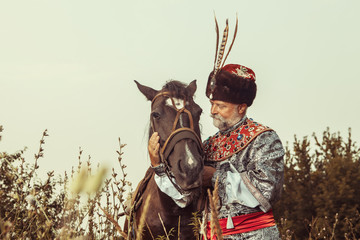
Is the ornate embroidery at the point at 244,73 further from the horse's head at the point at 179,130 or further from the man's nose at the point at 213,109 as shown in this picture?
the horse's head at the point at 179,130

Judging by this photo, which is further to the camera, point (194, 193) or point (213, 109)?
point (213, 109)

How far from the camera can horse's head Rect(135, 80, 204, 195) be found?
337 centimetres

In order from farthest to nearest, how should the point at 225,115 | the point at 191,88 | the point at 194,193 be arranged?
the point at 191,88, the point at 225,115, the point at 194,193

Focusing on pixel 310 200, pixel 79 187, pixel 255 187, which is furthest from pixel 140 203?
pixel 310 200

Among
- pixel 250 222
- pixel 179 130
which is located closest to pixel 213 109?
pixel 179 130

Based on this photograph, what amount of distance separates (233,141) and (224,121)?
0.80ft

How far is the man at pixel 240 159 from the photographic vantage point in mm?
3396

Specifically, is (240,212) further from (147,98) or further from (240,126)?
(147,98)

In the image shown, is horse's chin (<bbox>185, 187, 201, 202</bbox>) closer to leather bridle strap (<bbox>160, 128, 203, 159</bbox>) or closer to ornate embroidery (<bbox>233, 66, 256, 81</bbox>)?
leather bridle strap (<bbox>160, 128, 203, 159</bbox>)

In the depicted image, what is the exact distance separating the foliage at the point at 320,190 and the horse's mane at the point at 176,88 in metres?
12.0

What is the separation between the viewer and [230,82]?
3.93m

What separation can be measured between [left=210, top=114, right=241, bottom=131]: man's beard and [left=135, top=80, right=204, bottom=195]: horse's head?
0.18 metres

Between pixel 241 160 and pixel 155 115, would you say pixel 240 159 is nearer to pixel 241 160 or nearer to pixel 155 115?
pixel 241 160

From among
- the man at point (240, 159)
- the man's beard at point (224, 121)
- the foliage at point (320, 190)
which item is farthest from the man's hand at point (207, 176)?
the foliage at point (320, 190)
